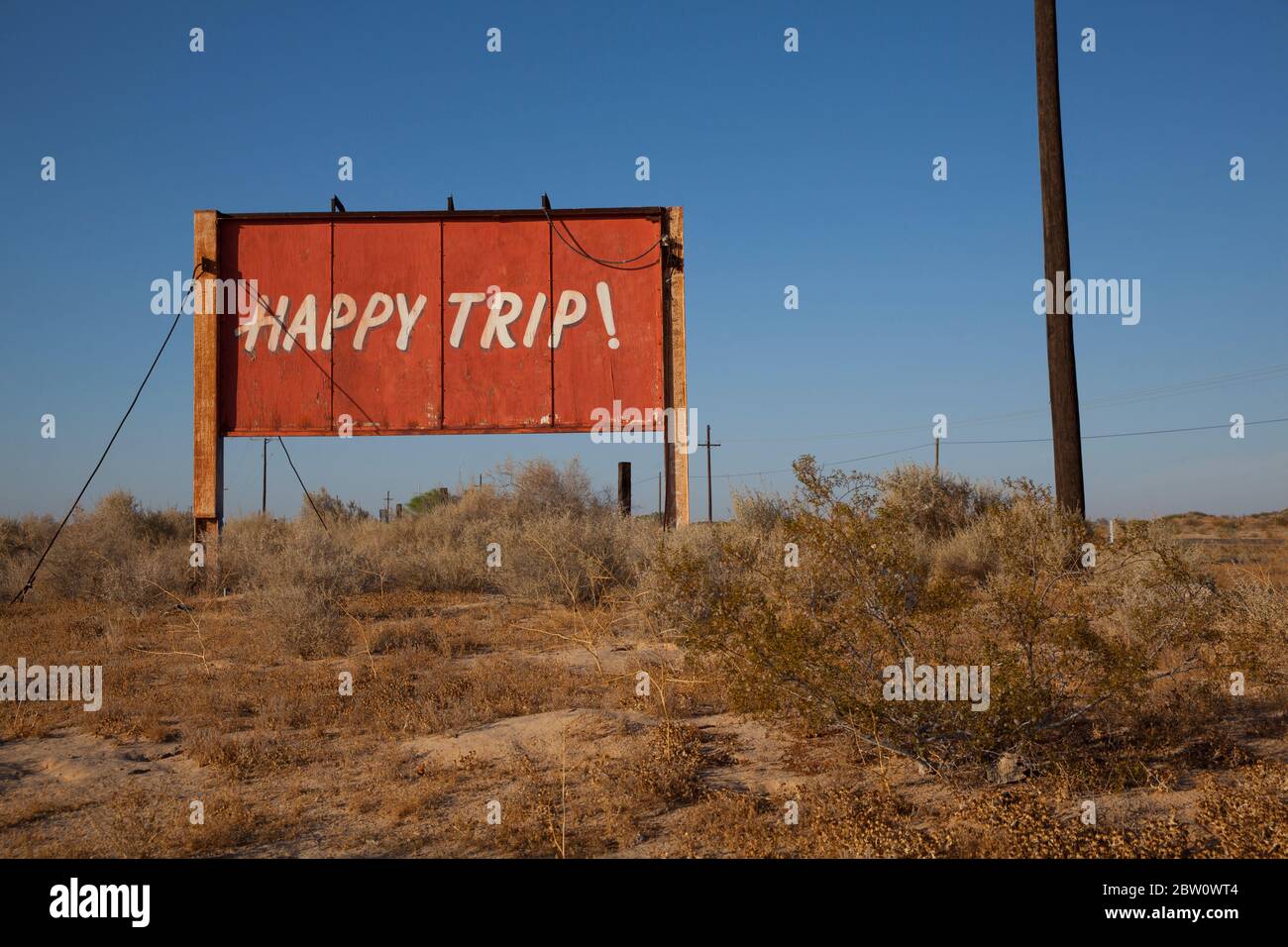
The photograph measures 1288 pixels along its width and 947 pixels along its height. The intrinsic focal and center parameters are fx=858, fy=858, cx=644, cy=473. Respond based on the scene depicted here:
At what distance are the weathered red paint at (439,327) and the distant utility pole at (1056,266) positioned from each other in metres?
5.35

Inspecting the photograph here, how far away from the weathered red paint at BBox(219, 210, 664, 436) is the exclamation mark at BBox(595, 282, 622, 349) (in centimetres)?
6

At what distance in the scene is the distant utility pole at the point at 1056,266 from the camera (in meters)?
11.1

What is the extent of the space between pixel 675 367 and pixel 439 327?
11.7ft

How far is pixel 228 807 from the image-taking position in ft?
14.5

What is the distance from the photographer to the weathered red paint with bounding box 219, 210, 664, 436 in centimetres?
1262

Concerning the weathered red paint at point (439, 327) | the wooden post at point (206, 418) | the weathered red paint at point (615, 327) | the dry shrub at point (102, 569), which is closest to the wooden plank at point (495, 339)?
the weathered red paint at point (439, 327)

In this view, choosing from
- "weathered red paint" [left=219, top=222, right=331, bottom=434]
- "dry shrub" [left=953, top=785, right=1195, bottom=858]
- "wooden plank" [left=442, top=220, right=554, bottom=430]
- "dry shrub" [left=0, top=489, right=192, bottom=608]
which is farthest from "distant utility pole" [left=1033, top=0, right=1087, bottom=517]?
"dry shrub" [left=0, top=489, right=192, bottom=608]

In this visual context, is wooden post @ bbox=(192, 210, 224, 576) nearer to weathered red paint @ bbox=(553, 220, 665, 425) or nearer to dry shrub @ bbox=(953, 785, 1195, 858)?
weathered red paint @ bbox=(553, 220, 665, 425)

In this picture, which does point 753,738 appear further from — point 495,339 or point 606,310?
point 495,339

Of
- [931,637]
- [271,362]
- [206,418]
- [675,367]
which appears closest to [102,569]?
[206,418]

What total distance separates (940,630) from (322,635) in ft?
19.8

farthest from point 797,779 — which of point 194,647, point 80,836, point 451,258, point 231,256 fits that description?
point 231,256

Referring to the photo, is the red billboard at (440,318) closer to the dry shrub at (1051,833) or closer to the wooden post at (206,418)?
the wooden post at (206,418)
